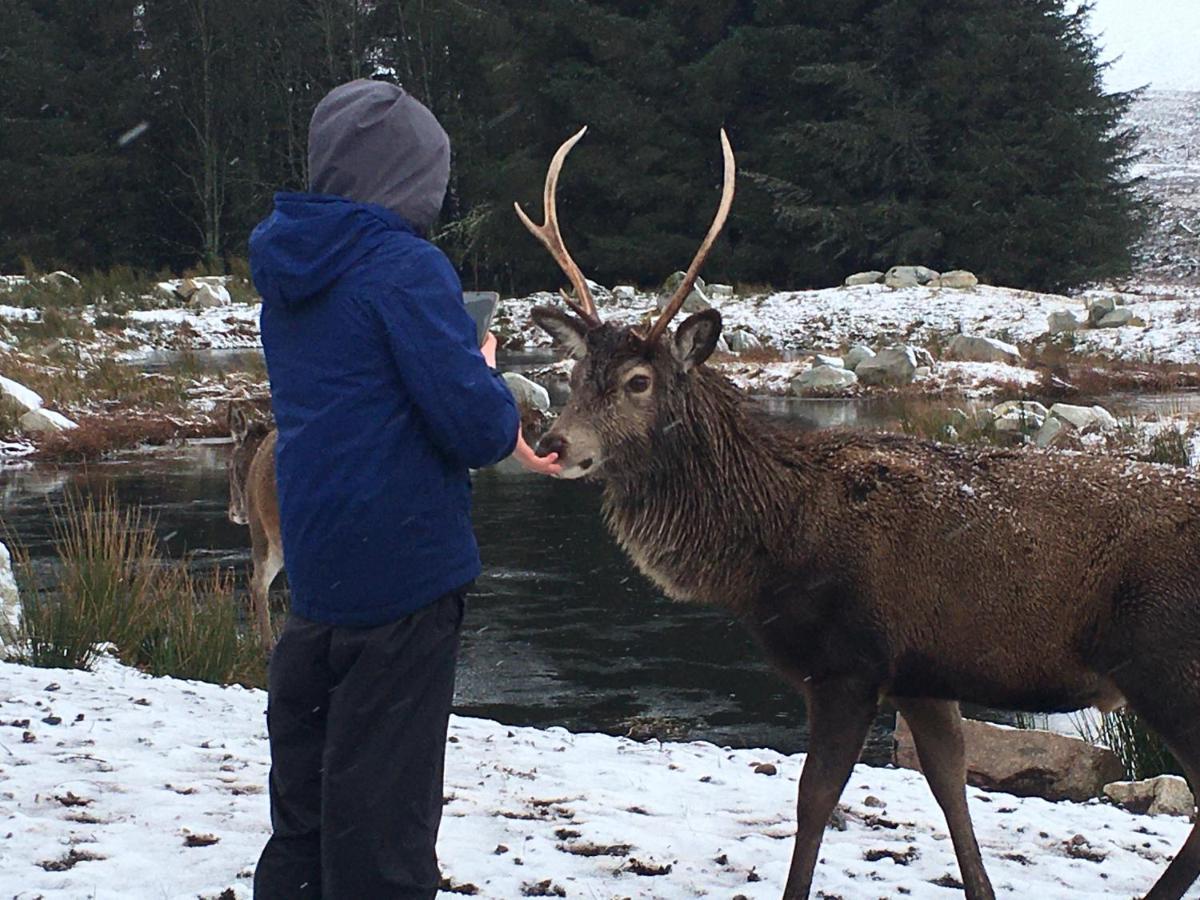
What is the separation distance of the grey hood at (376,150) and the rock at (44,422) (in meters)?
15.5

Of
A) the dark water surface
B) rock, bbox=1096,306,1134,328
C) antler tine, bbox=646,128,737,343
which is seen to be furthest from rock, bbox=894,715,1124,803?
rock, bbox=1096,306,1134,328

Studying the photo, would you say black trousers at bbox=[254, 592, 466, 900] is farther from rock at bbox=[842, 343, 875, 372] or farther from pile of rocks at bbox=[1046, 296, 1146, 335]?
pile of rocks at bbox=[1046, 296, 1146, 335]

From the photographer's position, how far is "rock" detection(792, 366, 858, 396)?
2230 centimetres

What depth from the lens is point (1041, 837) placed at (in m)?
5.22

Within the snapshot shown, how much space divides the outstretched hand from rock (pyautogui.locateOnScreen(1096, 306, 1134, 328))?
25.4 m

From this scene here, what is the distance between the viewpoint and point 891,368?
22844 millimetres

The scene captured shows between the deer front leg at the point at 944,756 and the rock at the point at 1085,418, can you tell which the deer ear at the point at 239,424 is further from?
the rock at the point at 1085,418

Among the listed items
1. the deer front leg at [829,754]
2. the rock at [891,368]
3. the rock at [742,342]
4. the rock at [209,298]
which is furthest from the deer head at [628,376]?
the rock at [209,298]

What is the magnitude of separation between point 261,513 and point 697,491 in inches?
190

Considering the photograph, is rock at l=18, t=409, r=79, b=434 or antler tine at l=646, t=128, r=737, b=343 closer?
antler tine at l=646, t=128, r=737, b=343

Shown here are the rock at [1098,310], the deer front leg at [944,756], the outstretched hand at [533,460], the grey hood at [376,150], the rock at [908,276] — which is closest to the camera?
the grey hood at [376,150]

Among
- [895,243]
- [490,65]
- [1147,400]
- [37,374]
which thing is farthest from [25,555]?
[490,65]

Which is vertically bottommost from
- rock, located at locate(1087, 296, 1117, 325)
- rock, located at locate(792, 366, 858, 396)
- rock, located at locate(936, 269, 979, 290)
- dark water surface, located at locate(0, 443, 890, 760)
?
dark water surface, located at locate(0, 443, 890, 760)

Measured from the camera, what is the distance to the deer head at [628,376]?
4.83 meters
